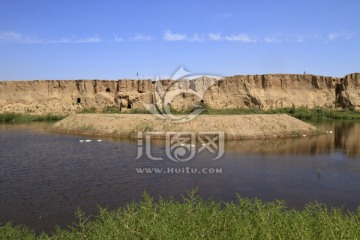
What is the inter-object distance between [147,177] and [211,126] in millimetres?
13075

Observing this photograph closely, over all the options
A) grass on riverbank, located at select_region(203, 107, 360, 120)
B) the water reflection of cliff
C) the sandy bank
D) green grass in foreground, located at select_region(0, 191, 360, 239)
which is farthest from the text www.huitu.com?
grass on riverbank, located at select_region(203, 107, 360, 120)

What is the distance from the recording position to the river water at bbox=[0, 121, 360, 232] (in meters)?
11.8

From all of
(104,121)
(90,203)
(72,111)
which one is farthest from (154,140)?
(72,111)

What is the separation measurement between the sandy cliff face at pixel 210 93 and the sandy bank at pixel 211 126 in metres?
19.5

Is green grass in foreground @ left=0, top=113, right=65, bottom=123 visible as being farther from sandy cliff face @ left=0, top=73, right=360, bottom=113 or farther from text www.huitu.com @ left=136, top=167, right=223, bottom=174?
text www.huitu.com @ left=136, top=167, right=223, bottom=174

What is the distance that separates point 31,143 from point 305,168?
18.4m

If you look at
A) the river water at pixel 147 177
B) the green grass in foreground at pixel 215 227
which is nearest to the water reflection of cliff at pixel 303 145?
the river water at pixel 147 177

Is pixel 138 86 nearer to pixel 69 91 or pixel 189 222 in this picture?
pixel 69 91

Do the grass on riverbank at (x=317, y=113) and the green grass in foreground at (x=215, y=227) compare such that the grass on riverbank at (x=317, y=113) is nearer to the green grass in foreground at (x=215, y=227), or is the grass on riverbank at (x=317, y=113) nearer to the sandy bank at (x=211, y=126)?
the sandy bank at (x=211, y=126)

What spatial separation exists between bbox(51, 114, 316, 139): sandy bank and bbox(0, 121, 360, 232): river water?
3.10m

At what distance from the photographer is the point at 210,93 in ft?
177

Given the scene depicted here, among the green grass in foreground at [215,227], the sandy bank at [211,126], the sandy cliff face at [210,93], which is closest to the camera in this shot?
the green grass in foreground at [215,227]

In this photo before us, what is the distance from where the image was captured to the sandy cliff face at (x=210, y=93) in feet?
172

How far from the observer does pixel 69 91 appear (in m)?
57.7
